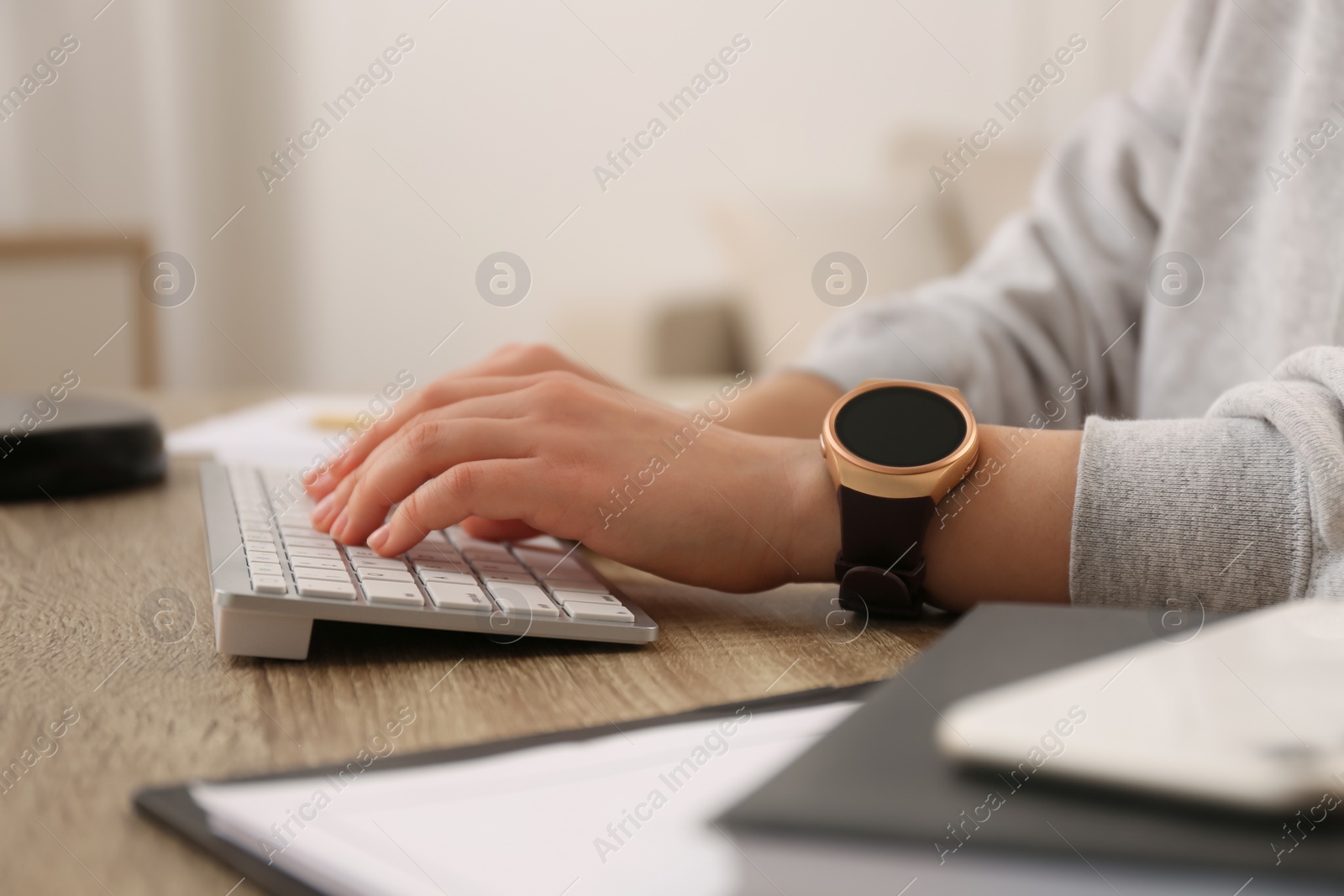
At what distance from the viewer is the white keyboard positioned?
414mm

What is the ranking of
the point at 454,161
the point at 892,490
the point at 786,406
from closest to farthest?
1. the point at 892,490
2. the point at 786,406
3. the point at 454,161

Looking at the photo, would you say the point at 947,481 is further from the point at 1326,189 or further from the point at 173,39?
the point at 173,39

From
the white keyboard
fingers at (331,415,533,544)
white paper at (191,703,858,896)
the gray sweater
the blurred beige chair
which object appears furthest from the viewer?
the blurred beige chair

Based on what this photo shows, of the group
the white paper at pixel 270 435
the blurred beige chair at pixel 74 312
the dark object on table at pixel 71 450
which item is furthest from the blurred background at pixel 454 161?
the dark object on table at pixel 71 450

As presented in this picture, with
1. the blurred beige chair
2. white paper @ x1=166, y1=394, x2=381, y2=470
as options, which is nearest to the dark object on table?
white paper @ x1=166, y1=394, x2=381, y2=470

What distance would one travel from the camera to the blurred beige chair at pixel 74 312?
2.38 meters

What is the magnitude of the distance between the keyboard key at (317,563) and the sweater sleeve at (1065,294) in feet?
1.35

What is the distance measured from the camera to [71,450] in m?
0.76

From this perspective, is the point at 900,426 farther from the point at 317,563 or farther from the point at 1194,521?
the point at 317,563

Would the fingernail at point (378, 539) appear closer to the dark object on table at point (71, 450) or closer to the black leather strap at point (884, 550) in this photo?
the black leather strap at point (884, 550)

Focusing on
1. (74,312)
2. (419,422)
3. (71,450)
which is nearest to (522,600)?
(419,422)

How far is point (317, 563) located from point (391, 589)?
0.05 meters

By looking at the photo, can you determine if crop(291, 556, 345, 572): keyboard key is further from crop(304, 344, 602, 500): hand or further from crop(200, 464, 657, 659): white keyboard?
crop(304, 344, 602, 500): hand

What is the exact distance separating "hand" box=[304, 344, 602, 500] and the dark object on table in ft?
0.78
